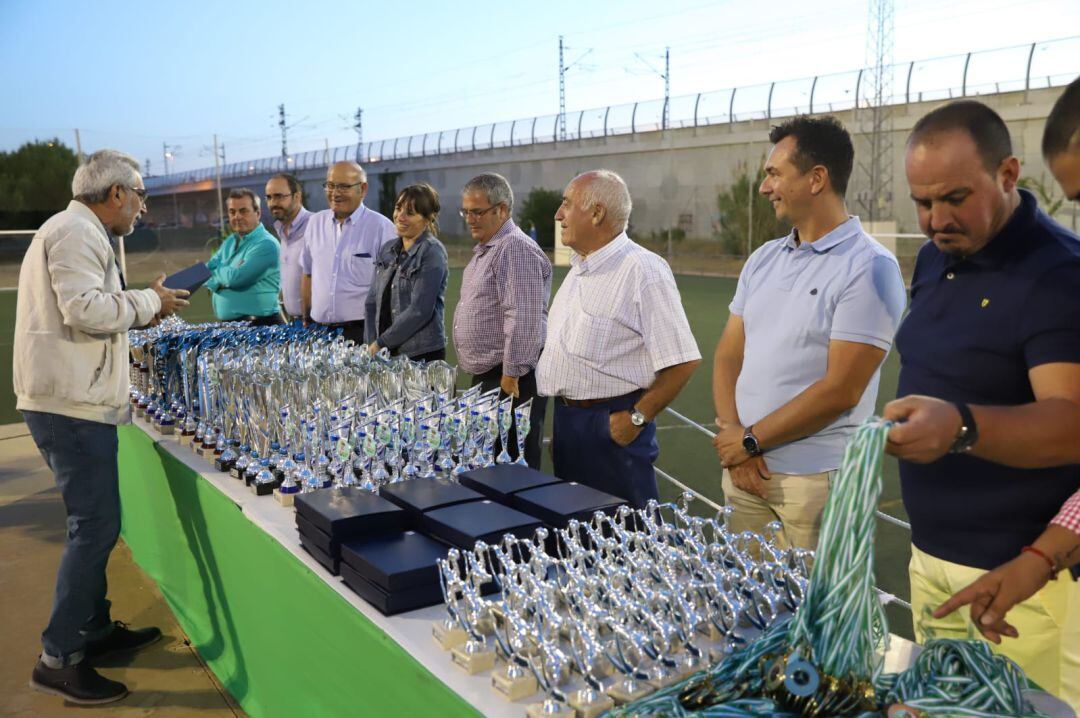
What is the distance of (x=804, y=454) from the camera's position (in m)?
2.46

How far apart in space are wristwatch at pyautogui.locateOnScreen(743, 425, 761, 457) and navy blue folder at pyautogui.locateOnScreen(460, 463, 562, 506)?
652 millimetres

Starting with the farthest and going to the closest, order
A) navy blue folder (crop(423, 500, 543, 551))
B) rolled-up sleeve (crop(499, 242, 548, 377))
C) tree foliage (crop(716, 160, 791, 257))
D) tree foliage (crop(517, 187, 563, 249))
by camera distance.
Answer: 1. tree foliage (crop(517, 187, 563, 249))
2. tree foliage (crop(716, 160, 791, 257))
3. rolled-up sleeve (crop(499, 242, 548, 377))
4. navy blue folder (crop(423, 500, 543, 551))

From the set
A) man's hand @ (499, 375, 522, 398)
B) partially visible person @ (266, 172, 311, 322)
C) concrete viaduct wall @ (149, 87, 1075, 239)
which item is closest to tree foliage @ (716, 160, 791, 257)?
concrete viaduct wall @ (149, 87, 1075, 239)

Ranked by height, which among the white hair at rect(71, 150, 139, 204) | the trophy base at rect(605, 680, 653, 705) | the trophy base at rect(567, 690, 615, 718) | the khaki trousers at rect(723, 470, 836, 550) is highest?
the white hair at rect(71, 150, 139, 204)

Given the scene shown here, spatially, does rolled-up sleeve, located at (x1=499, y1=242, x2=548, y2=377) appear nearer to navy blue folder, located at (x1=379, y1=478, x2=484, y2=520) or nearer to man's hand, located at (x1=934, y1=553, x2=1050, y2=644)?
navy blue folder, located at (x1=379, y1=478, x2=484, y2=520)

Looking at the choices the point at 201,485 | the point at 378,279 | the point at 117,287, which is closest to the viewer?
the point at 201,485

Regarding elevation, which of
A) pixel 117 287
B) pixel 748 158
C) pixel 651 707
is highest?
pixel 748 158

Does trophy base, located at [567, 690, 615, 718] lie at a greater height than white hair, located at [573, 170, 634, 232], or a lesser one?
lesser

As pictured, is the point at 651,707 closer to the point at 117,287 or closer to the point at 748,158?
the point at 117,287

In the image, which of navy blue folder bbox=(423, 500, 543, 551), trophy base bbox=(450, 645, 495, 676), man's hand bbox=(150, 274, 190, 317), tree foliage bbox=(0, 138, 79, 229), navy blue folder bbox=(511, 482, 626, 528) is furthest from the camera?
tree foliage bbox=(0, 138, 79, 229)

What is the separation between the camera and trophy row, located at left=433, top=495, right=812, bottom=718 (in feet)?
4.39

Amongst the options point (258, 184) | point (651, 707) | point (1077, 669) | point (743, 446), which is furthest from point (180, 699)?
point (258, 184)

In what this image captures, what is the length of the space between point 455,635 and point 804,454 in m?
1.33

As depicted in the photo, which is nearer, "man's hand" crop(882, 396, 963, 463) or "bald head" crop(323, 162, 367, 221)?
"man's hand" crop(882, 396, 963, 463)
